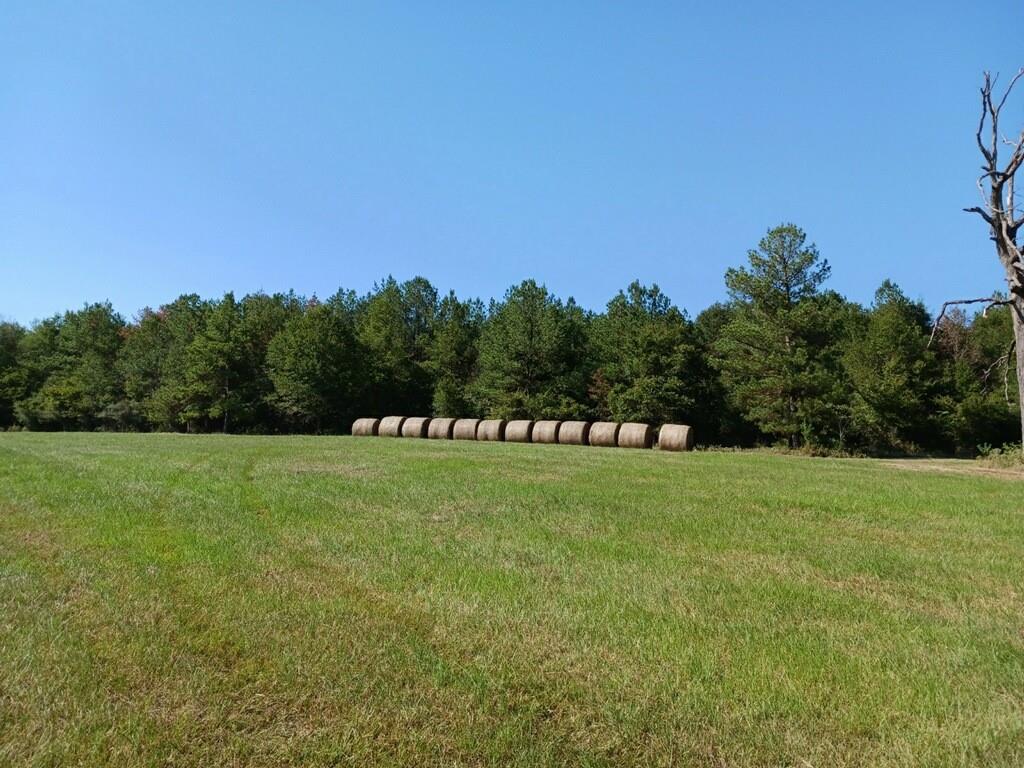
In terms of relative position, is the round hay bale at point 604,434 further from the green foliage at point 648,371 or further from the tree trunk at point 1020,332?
the tree trunk at point 1020,332

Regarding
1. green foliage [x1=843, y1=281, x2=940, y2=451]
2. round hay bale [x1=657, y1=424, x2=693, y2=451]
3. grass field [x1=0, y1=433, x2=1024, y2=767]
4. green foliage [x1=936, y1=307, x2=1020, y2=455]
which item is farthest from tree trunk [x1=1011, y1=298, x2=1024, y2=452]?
green foliage [x1=936, y1=307, x2=1020, y2=455]

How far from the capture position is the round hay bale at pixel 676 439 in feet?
86.0

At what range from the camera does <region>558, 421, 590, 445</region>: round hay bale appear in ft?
101

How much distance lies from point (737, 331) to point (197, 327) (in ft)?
147

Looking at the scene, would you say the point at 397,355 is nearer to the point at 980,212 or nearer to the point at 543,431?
the point at 543,431

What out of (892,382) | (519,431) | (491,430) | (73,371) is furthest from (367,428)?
(73,371)

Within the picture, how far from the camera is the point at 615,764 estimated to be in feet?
9.55

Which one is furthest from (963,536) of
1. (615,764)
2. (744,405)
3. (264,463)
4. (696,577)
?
(744,405)

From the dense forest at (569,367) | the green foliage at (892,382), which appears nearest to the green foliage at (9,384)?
the dense forest at (569,367)

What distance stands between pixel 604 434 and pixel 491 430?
22.7 feet

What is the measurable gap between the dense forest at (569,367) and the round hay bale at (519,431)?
30.7ft

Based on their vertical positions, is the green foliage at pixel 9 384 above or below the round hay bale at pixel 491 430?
above

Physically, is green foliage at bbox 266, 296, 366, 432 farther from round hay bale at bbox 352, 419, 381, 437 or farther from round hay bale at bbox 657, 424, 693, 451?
round hay bale at bbox 657, 424, 693, 451

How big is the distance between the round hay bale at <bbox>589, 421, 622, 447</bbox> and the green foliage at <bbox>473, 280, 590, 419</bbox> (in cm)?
1235
